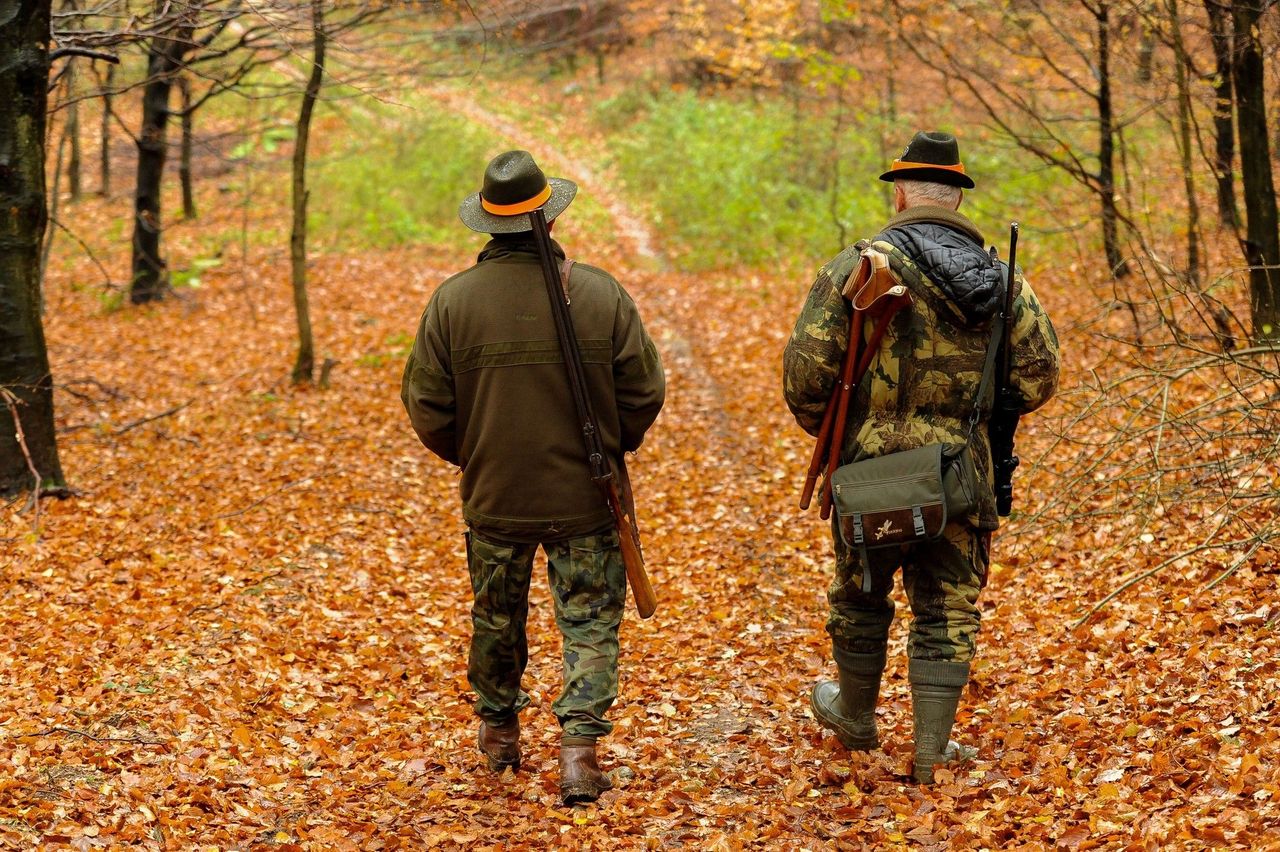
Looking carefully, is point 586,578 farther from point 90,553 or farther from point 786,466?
point 786,466

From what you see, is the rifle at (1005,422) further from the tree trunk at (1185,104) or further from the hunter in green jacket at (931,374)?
the tree trunk at (1185,104)

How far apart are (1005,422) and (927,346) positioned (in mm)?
486

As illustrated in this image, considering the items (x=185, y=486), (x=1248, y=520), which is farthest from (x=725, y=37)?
(x=1248, y=520)

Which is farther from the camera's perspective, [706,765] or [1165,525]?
[1165,525]

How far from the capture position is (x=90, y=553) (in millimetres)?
6949

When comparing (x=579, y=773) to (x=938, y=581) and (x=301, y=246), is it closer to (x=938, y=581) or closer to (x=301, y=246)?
(x=938, y=581)

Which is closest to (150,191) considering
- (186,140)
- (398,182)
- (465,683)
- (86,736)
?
(186,140)

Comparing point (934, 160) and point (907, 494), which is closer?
point (907, 494)

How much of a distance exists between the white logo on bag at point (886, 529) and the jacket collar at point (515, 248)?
65.3 inches

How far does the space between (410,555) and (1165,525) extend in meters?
5.05

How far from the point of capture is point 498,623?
4691mm

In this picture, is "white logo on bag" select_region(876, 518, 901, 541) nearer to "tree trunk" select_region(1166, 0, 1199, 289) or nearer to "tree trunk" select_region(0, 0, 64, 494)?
"tree trunk" select_region(1166, 0, 1199, 289)

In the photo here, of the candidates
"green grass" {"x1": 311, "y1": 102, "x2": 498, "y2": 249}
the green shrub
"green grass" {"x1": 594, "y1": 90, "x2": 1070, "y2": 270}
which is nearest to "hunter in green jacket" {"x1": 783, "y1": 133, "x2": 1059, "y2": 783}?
"green grass" {"x1": 594, "y1": 90, "x2": 1070, "y2": 270}

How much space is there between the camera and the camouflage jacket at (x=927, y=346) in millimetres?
4223
